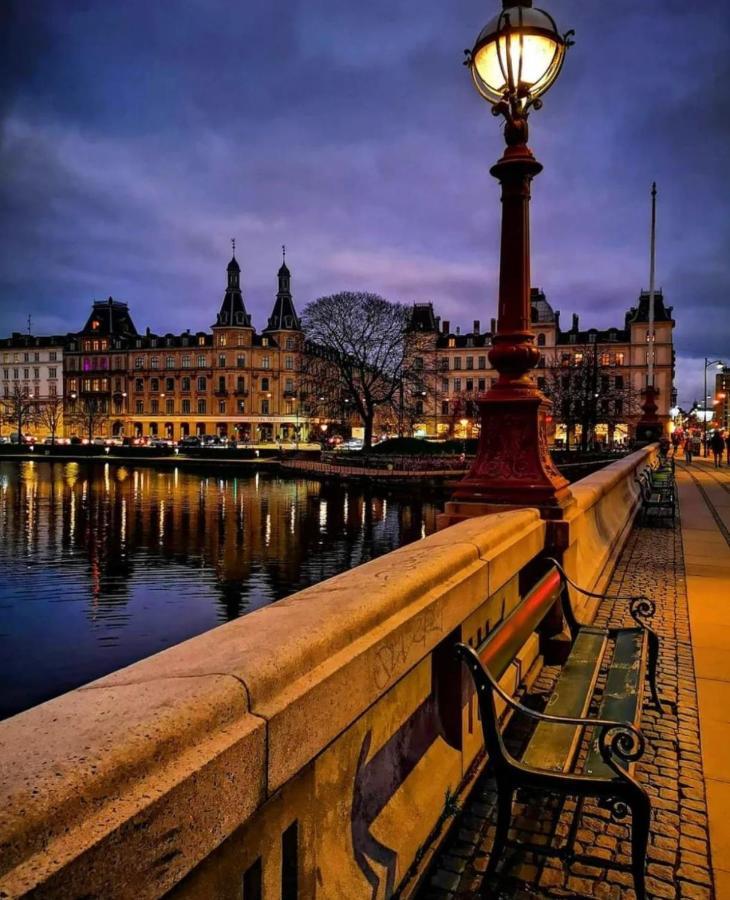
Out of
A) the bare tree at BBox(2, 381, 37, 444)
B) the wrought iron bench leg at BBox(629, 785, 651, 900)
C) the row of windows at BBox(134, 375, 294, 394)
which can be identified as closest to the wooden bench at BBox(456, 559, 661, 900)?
the wrought iron bench leg at BBox(629, 785, 651, 900)

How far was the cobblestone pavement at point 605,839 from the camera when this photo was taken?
9.55ft

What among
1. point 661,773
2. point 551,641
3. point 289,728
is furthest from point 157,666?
point 551,641

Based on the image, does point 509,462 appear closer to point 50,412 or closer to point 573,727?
point 573,727

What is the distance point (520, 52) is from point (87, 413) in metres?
111

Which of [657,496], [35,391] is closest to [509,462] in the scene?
[657,496]

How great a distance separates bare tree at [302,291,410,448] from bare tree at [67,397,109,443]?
215ft

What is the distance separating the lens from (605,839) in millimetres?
3293

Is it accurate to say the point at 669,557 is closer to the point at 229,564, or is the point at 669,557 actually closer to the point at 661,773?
the point at 661,773

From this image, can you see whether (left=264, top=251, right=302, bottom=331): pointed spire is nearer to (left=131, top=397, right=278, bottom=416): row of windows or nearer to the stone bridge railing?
(left=131, top=397, right=278, bottom=416): row of windows

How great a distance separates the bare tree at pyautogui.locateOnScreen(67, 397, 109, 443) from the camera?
350ft

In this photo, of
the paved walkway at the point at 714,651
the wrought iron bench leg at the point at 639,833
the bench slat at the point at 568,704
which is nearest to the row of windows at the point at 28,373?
the paved walkway at the point at 714,651

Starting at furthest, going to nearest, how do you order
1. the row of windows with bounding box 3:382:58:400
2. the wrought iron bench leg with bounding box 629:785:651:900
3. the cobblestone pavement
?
1. the row of windows with bounding box 3:382:58:400
2. the cobblestone pavement
3. the wrought iron bench leg with bounding box 629:785:651:900

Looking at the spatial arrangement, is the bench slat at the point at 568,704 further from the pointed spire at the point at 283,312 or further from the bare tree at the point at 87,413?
the bare tree at the point at 87,413

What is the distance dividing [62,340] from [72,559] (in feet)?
339
